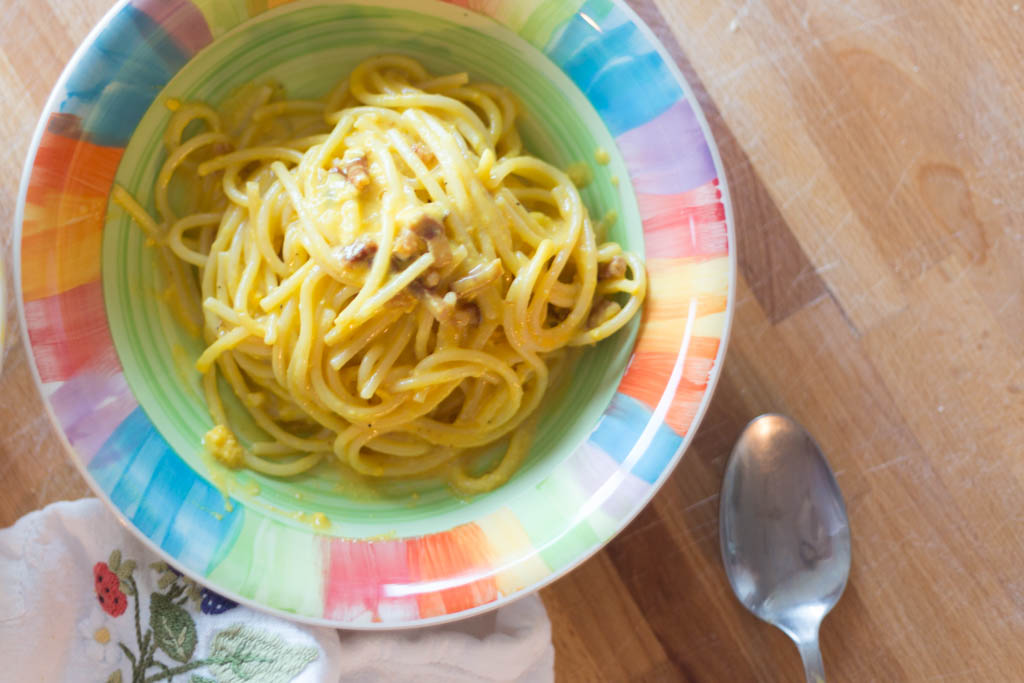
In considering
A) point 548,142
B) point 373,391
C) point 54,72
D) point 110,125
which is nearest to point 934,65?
point 548,142

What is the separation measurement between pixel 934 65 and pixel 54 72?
2505 mm

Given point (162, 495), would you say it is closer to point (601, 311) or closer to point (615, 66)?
point (601, 311)

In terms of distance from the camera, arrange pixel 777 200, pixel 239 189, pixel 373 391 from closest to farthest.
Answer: pixel 373 391
pixel 239 189
pixel 777 200

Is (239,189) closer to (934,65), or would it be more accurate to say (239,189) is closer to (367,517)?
(367,517)

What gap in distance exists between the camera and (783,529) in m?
2.53

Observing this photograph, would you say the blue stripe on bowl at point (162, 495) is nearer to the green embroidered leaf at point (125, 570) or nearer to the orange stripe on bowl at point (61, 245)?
the orange stripe on bowl at point (61, 245)

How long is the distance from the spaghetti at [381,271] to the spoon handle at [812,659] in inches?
38.8

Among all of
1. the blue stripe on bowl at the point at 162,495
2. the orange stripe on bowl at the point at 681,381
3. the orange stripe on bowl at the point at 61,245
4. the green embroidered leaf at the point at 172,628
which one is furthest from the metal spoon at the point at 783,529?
the orange stripe on bowl at the point at 61,245

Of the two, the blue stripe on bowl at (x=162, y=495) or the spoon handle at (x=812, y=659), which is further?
the spoon handle at (x=812, y=659)

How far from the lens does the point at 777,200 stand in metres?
2.55

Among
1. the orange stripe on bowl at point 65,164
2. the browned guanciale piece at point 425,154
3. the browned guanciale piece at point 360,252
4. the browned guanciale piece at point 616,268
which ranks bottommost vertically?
the browned guanciale piece at point 616,268

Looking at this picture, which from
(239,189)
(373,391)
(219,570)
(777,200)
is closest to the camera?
(219,570)

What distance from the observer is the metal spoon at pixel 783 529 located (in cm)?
250

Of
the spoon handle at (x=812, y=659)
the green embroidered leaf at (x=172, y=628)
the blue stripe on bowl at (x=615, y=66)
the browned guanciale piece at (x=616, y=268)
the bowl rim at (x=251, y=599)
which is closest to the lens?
the bowl rim at (x=251, y=599)
